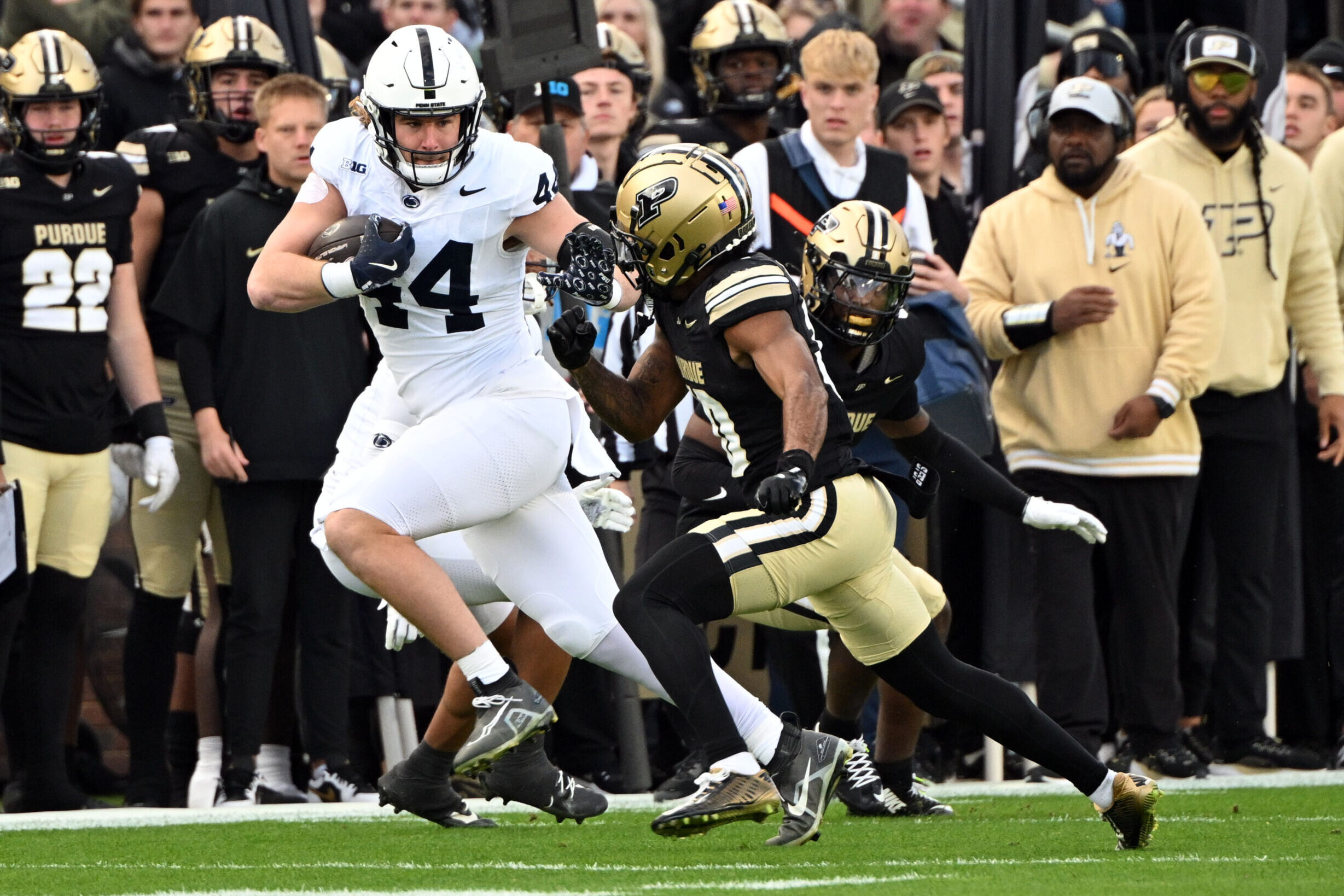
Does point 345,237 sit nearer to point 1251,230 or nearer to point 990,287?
point 990,287

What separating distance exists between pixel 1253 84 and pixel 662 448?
7.71ft

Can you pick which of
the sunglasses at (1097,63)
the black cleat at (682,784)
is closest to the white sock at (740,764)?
the black cleat at (682,784)

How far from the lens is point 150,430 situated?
7043 millimetres

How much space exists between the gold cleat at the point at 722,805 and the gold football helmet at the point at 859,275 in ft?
4.35

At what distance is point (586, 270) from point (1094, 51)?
149 inches

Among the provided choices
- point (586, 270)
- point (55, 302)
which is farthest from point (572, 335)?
point (55, 302)

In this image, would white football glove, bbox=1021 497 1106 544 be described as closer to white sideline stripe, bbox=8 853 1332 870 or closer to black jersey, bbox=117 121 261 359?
→ white sideline stripe, bbox=8 853 1332 870

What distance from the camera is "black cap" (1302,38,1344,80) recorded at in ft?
30.1

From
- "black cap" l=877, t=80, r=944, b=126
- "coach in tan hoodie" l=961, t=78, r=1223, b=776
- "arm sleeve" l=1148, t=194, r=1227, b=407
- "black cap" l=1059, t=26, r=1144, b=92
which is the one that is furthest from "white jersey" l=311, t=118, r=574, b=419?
"black cap" l=1059, t=26, r=1144, b=92

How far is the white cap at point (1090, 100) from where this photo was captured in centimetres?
737

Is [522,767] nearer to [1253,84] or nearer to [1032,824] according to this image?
[1032,824]

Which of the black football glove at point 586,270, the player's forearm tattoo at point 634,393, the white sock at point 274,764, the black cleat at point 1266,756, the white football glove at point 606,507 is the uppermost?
the black football glove at point 586,270

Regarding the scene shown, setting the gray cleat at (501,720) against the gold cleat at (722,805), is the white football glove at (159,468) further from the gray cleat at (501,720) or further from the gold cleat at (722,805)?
the gold cleat at (722,805)

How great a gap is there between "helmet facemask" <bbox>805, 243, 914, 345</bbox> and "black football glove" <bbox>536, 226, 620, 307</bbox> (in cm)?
58
